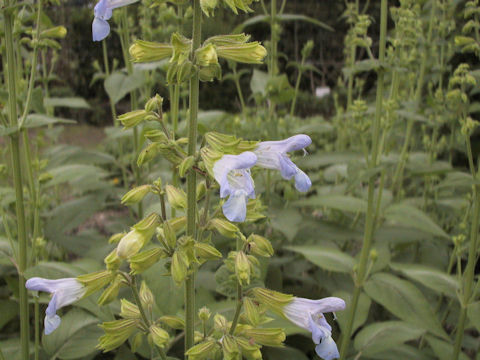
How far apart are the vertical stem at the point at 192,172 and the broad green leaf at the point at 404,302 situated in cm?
108

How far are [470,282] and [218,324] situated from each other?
1.37 meters

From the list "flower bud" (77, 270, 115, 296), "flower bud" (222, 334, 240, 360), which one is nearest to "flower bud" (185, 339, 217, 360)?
"flower bud" (222, 334, 240, 360)

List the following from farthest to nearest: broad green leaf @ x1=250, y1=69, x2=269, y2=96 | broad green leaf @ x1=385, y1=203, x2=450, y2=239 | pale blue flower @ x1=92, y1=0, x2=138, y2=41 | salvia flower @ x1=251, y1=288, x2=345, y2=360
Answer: broad green leaf @ x1=250, y1=69, x2=269, y2=96
broad green leaf @ x1=385, y1=203, x2=450, y2=239
salvia flower @ x1=251, y1=288, x2=345, y2=360
pale blue flower @ x1=92, y1=0, x2=138, y2=41

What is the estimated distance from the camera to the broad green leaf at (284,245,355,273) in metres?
2.26

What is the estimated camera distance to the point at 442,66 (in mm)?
3457

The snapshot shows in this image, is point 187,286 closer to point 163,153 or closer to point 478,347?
point 163,153

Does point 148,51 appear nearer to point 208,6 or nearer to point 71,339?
point 208,6

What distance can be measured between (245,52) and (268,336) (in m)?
0.74

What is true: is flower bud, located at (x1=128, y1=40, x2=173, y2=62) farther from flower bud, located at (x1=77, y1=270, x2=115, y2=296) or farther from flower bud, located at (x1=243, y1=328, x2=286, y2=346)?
flower bud, located at (x1=243, y1=328, x2=286, y2=346)

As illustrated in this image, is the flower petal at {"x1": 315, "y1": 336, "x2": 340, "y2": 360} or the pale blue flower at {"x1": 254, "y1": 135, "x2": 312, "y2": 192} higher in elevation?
the pale blue flower at {"x1": 254, "y1": 135, "x2": 312, "y2": 192}

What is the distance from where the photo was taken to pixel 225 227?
4.05ft

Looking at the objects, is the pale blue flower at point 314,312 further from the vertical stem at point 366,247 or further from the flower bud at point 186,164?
the vertical stem at point 366,247

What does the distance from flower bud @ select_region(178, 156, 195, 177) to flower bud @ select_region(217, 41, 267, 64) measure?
280 millimetres

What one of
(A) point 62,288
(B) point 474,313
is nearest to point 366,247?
(B) point 474,313
